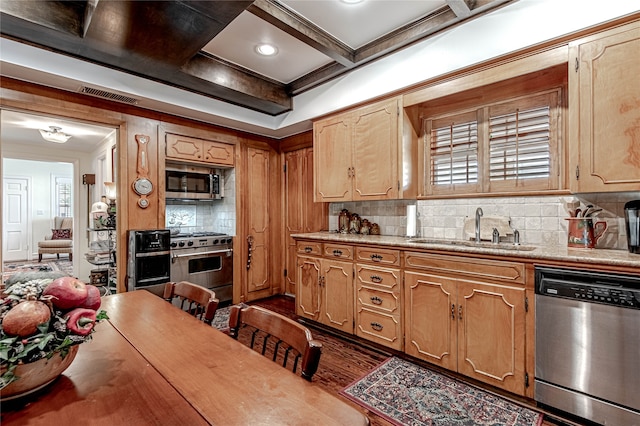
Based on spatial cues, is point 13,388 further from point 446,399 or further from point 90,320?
point 446,399

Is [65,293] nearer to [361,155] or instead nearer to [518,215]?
[361,155]

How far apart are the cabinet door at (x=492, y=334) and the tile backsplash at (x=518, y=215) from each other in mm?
749

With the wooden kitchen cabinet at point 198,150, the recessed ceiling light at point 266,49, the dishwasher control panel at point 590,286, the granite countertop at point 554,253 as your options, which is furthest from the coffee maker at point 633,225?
the wooden kitchen cabinet at point 198,150

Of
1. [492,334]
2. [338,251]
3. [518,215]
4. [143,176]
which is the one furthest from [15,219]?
[518,215]

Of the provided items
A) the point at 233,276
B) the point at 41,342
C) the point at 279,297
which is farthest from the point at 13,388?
the point at 279,297

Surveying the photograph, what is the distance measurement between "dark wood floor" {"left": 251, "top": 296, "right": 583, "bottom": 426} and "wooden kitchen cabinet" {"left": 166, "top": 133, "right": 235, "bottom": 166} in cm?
239

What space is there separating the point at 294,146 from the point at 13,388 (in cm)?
395

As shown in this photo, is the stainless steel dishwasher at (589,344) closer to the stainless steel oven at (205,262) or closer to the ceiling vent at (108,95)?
the stainless steel oven at (205,262)

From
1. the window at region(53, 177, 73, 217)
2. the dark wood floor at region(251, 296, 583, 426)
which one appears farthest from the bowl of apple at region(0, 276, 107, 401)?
the window at region(53, 177, 73, 217)

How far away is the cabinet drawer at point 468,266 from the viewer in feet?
6.37

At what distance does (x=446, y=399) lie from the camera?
1984 millimetres

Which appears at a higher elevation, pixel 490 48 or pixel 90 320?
pixel 490 48

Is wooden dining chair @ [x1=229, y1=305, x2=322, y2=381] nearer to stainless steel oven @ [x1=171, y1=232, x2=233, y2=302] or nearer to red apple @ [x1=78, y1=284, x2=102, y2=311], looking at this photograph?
red apple @ [x1=78, y1=284, x2=102, y2=311]

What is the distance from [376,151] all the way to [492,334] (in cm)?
183
